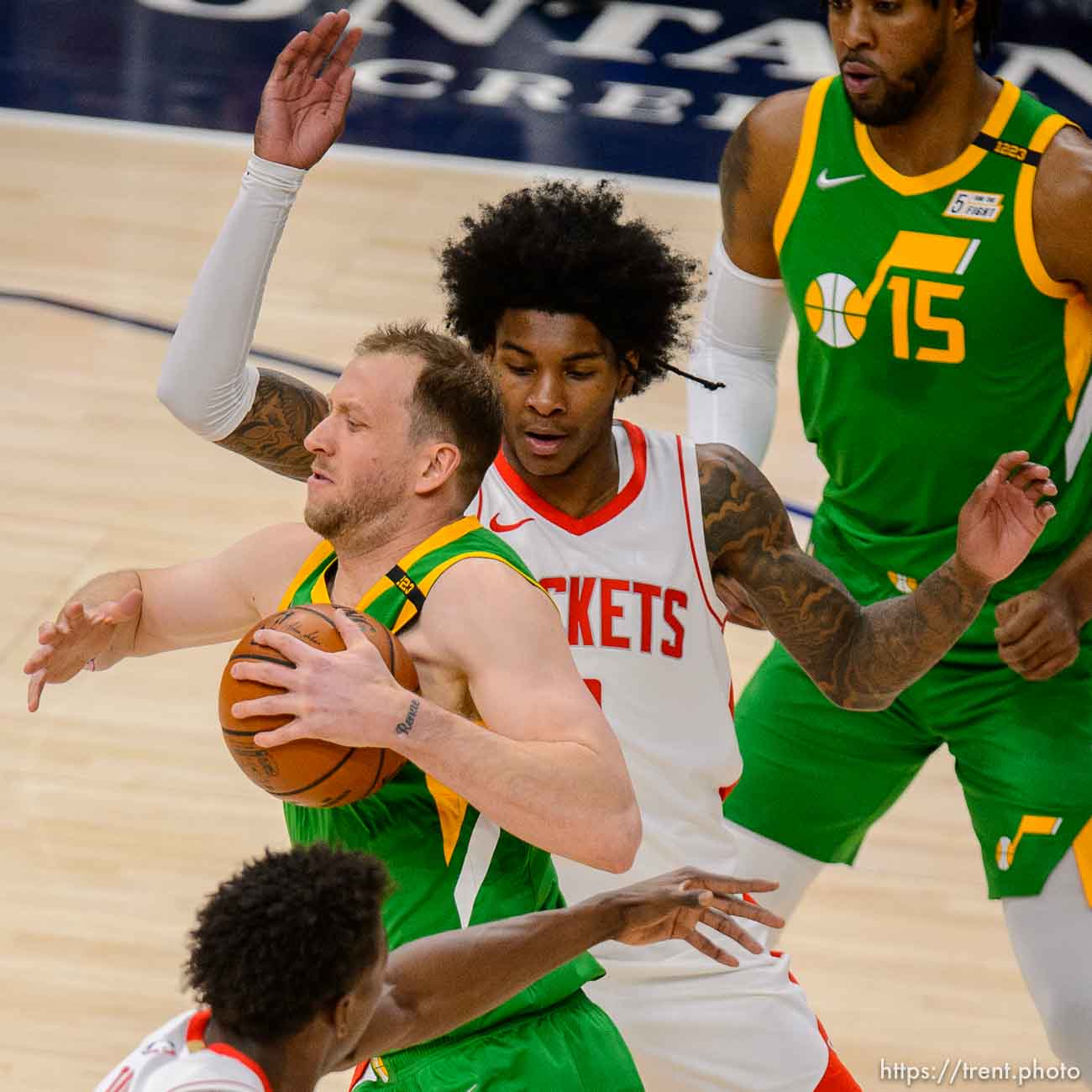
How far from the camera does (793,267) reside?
13.7ft

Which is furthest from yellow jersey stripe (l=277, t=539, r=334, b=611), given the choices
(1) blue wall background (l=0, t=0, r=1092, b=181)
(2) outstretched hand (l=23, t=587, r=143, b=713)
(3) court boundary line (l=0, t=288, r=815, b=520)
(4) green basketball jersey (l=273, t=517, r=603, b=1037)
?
(1) blue wall background (l=0, t=0, r=1092, b=181)

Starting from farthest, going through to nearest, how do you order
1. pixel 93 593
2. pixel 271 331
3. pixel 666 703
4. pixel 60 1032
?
1. pixel 271 331
2. pixel 60 1032
3. pixel 666 703
4. pixel 93 593

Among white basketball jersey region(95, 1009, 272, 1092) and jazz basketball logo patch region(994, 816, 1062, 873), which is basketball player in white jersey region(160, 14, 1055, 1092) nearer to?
jazz basketball logo patch region(994, 816, 1062, 873)

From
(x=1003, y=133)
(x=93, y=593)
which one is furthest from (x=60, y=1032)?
(x=1003, y=133)

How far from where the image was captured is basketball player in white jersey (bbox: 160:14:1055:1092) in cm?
351

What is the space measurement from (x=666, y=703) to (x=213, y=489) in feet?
13.2

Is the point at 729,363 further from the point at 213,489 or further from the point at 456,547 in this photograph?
the point at 213,489

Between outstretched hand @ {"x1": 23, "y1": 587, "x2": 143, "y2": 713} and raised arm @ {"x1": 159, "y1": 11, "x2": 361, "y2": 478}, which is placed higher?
raised arm @ {"x1": 159, "y1": 11, "x2": 361, "y2": 478}

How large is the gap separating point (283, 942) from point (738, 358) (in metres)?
2.37

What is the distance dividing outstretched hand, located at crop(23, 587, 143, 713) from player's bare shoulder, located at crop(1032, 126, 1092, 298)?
1.85 meters

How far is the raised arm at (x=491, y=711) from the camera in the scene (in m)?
2.56

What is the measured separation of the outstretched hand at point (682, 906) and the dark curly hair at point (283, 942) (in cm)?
64

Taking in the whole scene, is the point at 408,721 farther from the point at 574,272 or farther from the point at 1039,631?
the point at 1039,631

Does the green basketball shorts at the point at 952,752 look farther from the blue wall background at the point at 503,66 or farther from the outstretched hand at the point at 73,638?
the blue wall background at the point at 503,66
